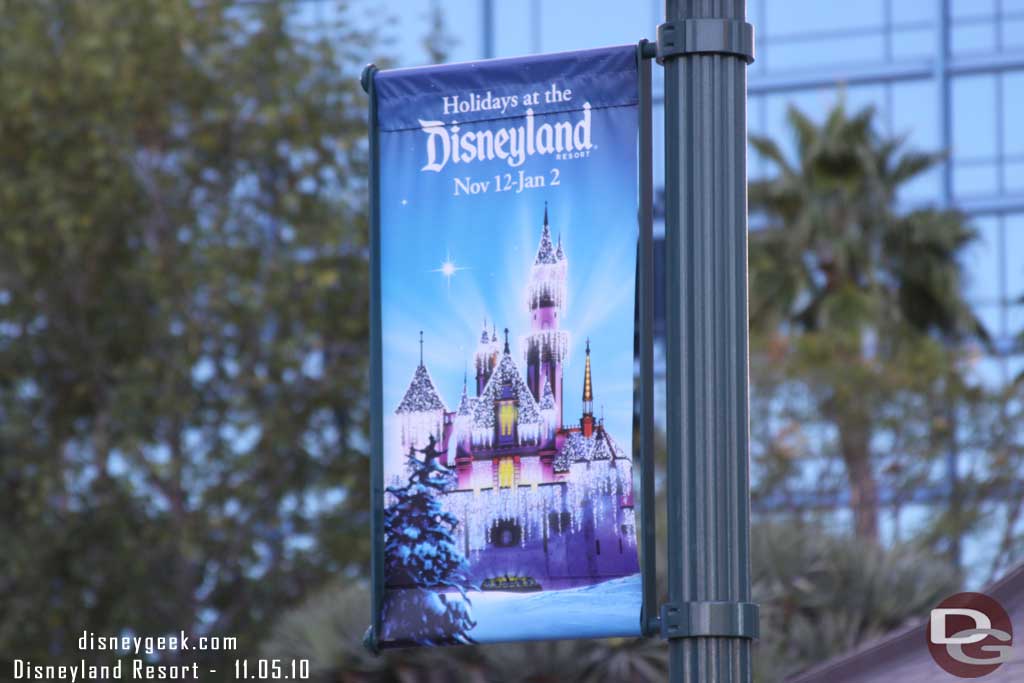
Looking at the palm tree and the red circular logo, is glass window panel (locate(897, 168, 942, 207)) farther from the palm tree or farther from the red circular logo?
the red circular logo

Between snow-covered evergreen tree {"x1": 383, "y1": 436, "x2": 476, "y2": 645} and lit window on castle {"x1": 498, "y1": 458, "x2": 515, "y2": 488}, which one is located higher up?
lit window on castle {"x1": 498, "y1": 458, "x2": 515, "y2": 488}

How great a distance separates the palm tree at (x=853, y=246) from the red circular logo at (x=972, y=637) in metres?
23.8

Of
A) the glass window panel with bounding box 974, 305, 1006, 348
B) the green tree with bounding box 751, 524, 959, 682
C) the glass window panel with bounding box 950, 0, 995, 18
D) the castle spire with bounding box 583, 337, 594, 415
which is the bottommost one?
the green tree with bounding box 751, 524, 959, 682

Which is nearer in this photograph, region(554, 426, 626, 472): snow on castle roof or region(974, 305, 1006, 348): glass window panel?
region(554, 426, 626, 472): snow on castle roof

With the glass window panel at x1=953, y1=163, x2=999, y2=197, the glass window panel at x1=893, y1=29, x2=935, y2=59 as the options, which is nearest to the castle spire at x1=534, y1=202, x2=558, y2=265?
the glass window panel at x1=953, y1=163, x2=999, y2=197

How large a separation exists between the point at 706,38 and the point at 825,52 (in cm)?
3436

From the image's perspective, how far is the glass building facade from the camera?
36.9 meters

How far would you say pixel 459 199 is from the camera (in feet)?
18.0

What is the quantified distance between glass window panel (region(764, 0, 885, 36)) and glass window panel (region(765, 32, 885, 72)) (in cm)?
27

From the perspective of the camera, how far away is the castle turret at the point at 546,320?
5305mm

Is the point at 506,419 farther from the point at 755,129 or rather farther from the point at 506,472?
the point at 755,129

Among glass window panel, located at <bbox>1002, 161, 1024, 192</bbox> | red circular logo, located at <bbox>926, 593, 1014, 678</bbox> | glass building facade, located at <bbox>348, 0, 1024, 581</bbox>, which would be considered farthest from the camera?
glass window panel, located at <bbox>1002, 161, 1024, 192</bbox>

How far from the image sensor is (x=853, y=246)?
1192 inches

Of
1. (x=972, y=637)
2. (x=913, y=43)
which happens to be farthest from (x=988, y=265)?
(x=972, y=637)
